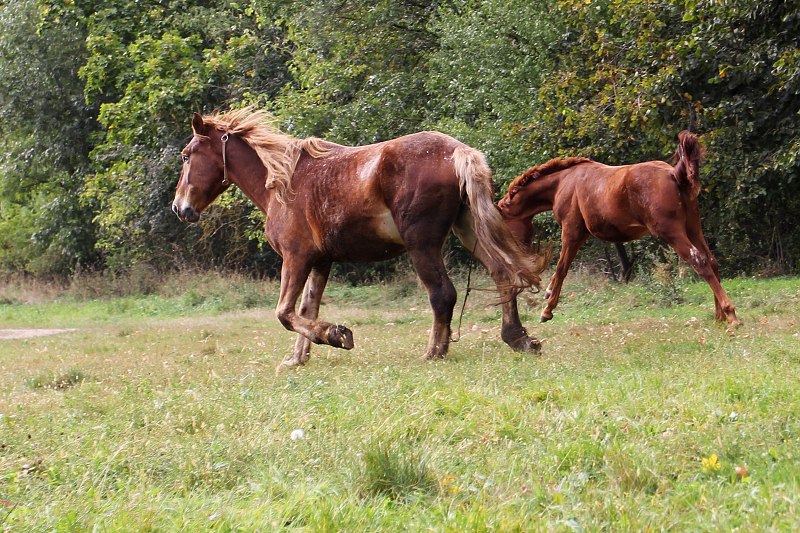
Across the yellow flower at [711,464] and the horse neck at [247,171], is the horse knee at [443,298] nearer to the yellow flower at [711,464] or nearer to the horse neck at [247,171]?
the horse neck at [247,171]

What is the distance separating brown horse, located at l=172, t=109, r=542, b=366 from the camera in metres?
8.55

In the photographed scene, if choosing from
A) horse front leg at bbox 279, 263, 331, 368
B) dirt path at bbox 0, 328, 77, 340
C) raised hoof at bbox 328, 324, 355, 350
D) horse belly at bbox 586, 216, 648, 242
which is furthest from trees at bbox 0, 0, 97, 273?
raised hoof at bbox 328, 324, 355, 350

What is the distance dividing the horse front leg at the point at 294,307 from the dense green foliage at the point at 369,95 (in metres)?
8.90

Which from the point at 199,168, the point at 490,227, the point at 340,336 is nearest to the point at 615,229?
the point at 490,227

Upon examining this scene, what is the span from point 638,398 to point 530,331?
6.36 metres

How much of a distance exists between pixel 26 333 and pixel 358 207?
37.8 feet

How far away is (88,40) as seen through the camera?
27.8 m

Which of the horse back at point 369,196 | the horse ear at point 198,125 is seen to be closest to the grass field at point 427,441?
the horse back at point 369,196

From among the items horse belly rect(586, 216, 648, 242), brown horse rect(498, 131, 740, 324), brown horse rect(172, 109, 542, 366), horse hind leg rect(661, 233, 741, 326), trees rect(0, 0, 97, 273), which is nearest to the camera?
brown horse rect(172, 109, 542, 366)

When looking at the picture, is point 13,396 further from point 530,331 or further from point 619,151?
point 619,151

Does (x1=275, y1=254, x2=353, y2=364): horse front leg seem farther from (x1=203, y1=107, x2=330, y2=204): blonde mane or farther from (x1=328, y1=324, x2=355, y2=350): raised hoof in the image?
(x1=203, y1=107, x2=330, y2=204): blonde mane

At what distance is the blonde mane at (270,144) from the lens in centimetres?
959

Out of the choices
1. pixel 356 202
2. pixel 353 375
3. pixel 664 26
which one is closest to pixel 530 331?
pixel 356 202

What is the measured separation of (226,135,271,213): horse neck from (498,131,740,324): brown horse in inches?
147
